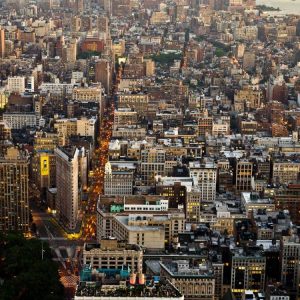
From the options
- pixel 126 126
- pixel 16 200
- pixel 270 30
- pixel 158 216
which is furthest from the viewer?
pixel 270 30

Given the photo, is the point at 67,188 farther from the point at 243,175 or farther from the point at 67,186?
the point at 243,175

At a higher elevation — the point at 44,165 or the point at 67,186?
the point at 67,186

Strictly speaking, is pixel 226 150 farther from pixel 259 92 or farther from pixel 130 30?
pixel 130 30

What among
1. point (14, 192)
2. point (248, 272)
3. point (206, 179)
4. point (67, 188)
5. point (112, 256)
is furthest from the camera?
point (206, 179)

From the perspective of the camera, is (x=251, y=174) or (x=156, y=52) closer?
(x=251, y=174)

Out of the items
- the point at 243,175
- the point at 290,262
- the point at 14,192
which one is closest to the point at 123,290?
the point at 290,262

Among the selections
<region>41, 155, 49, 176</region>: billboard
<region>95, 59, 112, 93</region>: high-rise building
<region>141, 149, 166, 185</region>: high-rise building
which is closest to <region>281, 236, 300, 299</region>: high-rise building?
<region>141, 149, 166, 185</region>: high-rise building

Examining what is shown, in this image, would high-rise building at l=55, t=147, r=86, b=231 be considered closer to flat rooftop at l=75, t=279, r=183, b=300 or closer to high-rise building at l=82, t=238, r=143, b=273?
high-rise building at l=82, t=238, r=143, b=273

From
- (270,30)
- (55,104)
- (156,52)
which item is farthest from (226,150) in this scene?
(270,30)
